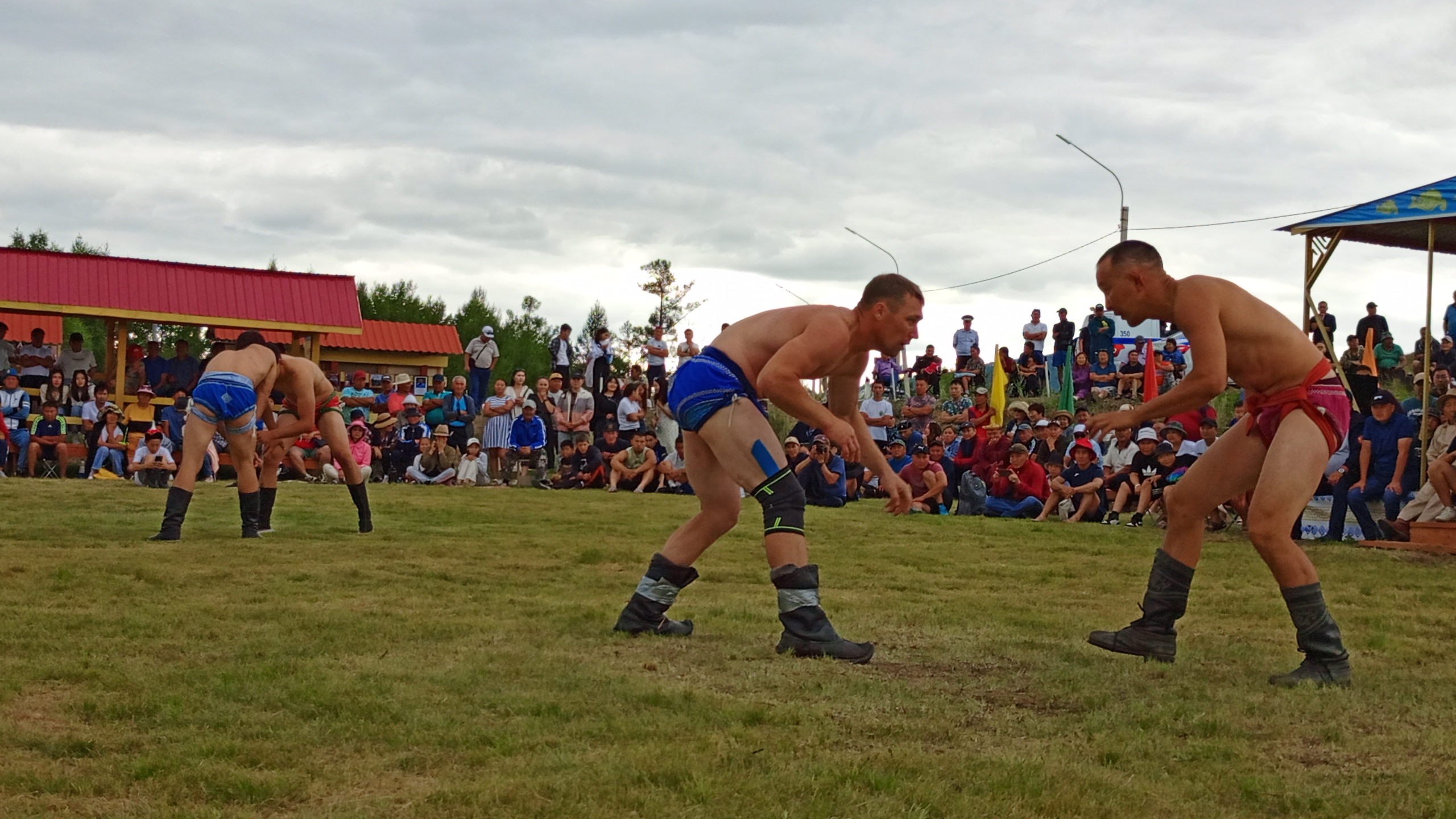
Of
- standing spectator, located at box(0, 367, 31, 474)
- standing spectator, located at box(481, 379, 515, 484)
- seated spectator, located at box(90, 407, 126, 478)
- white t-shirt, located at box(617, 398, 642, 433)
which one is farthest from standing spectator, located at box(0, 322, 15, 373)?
white t-shirt, located at box(617, 398, 642, 433)

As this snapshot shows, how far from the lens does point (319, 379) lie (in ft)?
36.0

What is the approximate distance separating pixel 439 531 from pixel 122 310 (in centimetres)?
1513

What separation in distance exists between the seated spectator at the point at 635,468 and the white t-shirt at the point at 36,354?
9.24 metres

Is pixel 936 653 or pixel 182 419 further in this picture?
pixel 182 419

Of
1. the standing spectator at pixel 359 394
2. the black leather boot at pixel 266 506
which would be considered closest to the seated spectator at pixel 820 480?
the black leather boot at pixel 266 506

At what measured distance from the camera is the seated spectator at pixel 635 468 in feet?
62.6

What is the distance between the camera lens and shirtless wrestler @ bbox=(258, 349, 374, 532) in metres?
10.6

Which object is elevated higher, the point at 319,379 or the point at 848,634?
the point at 319,379

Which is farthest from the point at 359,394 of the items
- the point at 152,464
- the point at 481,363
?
the point at 152,464

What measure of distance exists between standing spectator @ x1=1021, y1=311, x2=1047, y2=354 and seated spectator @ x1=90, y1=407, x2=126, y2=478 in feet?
50.7

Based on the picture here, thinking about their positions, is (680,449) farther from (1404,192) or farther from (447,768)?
(447,768)

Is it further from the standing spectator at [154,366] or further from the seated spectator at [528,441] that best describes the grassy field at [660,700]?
the standing spectator at [154,366]

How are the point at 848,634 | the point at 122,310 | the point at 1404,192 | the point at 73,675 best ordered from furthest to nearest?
the point at 122,310 < the point at 1404,192 < the point at 848,634 < the point at 73,675

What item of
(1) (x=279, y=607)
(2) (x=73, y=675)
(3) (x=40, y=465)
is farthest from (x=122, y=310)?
(2) (x=73, y=675)
